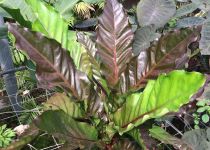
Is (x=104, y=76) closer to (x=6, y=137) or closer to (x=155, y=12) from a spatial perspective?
(x=155, y=12)

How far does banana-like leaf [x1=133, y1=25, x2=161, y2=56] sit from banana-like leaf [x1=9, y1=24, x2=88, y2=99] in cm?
25

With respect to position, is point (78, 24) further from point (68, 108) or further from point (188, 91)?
point (188, 91)

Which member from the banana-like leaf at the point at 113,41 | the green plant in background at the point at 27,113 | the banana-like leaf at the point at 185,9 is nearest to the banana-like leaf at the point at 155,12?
the banana-like leaf at the point at 185,9

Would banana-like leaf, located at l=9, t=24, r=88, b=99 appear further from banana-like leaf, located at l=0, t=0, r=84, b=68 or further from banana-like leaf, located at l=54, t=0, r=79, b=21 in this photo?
banana-like leaf, located at l=54, t=0, r=79, b=21

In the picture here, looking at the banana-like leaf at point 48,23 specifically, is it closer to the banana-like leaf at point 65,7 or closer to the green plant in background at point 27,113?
the banana-like leaf at point 65,7

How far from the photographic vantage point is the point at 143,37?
1116 millimetres

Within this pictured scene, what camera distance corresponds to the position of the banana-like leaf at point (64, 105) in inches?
36.9

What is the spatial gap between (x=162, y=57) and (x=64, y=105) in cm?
29

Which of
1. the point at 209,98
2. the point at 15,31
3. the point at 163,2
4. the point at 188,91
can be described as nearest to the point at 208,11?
the point at 163,2

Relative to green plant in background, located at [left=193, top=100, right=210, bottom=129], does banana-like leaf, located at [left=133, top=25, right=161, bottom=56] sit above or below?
above

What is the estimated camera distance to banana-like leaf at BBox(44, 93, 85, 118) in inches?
36.9

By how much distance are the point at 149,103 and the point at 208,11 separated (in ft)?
1.77

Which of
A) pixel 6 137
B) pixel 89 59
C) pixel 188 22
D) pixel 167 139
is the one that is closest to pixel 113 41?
pixel 89 59

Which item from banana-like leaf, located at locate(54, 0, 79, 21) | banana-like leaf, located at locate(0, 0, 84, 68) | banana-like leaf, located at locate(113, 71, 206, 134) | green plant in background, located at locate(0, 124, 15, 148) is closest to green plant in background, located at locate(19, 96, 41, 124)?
green plant in background, located at locate(0, 124, 15, 148)
